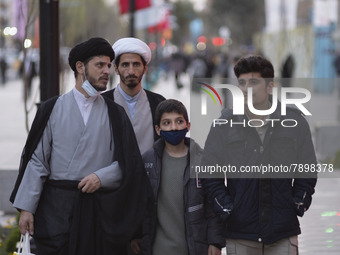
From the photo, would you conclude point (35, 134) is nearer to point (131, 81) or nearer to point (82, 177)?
point (82, 177)

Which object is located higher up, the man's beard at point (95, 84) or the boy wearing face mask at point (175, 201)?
the man's beard at point (95, 84)

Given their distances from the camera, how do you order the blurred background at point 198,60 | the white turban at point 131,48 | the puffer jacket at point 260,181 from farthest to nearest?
1. the blurred background at point 198,60
2. the white turban at point 131,48
3. the puffer jacket at point 260,181

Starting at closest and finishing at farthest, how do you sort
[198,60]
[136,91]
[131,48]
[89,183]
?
[89,183]
[131,48]
[136,91]
[198,60]

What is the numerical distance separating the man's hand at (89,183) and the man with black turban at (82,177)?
0.09 feet

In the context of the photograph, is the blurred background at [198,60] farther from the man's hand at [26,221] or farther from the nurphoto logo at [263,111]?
the man's hand at [26,221]

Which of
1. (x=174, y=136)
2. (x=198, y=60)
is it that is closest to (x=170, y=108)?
(x=174, y=136)

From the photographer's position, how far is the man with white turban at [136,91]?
17.2ft

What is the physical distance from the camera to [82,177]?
4.64 metres

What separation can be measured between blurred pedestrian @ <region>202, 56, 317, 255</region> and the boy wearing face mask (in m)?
0.24

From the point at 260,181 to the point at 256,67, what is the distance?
0.64 meters

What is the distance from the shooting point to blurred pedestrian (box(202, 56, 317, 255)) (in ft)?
14.1

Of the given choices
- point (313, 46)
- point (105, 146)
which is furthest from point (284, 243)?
point (313, 46)

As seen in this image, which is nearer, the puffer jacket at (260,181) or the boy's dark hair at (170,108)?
the puffer jacket at (260,181)

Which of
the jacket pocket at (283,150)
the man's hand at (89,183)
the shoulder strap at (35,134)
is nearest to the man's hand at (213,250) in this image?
the jacket pocket at (283,150)
